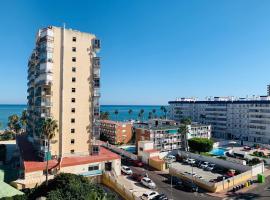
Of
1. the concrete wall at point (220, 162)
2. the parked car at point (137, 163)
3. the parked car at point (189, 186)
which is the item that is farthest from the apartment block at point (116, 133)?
the parked car at point (189, 186)

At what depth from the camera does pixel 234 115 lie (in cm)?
14150

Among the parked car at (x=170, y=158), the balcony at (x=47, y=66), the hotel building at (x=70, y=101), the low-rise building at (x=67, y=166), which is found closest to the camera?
the low-rise building at (x=67, y=166)

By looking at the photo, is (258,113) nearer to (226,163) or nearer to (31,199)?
(226,163)

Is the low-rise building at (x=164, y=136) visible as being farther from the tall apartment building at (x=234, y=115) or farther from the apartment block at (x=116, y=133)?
the tall apartment building at (x=234, y=115)

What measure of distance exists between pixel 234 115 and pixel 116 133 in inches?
2732

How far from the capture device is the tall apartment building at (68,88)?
214 ft

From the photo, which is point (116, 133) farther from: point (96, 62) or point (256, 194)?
point (256, 194)

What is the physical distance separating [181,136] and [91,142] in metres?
48.8

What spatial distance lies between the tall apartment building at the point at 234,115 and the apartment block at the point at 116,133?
55957mm

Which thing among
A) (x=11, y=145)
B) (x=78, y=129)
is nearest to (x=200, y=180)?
(x=78, y=129)

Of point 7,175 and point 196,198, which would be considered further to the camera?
point 7,175

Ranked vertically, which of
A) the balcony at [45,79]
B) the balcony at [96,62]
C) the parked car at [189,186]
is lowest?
the parked car at [189,186]

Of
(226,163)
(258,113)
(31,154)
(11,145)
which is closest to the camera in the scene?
(31,154)

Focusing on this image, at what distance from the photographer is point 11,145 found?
9831 centimetres
